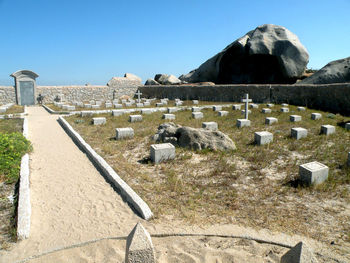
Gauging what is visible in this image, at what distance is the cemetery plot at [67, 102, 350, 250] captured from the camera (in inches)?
159

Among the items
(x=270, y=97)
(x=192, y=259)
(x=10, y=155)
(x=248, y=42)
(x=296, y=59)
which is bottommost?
(x=192, y=259)

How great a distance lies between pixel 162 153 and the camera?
6.72m

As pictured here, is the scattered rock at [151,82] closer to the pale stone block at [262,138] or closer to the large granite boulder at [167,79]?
the large granite boulder at [167,79]

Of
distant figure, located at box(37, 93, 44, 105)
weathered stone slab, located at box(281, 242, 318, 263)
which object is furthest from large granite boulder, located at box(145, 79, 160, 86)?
weathered stone slab, located at box(281, 242, 318, 263)

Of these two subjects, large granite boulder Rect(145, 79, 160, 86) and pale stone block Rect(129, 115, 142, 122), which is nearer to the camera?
pale stone block Rect(129, 115, 142, 122)

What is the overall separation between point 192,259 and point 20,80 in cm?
2364

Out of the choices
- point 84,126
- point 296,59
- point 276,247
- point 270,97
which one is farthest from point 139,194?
point 296,59

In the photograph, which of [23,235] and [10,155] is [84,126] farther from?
[23,235]

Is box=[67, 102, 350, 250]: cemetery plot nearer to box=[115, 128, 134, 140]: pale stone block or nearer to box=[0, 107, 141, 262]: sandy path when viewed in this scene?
box=[115, 128, 134, 140]: pale stone block

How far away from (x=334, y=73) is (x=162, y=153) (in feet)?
54.2

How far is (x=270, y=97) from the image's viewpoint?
18.4 m

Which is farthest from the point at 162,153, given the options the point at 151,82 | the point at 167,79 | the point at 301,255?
the point at 151,82

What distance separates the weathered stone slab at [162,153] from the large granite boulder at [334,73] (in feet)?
51.6

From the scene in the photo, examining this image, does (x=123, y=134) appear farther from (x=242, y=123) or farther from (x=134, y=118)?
(x=242, y=123)
